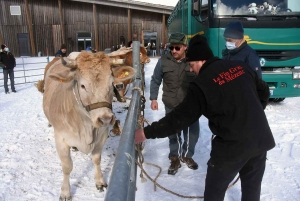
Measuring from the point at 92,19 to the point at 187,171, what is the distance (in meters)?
22.2

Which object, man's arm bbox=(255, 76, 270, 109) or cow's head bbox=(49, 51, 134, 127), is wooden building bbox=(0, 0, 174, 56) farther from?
man's arm bbox=(255, 76, 270, 109)

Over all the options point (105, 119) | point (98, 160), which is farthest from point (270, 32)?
point (105, 119)

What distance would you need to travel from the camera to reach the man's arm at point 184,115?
184cm

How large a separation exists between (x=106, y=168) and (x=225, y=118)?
256 centimetres

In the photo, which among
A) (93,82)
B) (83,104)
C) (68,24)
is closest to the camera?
(93,82)

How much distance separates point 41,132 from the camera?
534 cm

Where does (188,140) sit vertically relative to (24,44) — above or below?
below

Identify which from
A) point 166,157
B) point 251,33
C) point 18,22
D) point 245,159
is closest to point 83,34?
point 18,22

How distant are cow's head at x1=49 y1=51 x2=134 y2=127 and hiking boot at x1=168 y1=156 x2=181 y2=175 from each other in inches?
58.8

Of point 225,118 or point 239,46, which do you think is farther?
point 239,46

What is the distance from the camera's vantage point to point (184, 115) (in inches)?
75.2

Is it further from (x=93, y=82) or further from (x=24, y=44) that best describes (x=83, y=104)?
(x=24, y=44)

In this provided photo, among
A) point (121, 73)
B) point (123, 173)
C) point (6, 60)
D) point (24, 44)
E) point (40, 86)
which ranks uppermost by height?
point (24, 44)

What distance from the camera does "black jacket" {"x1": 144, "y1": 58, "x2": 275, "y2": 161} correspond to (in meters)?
1.78
